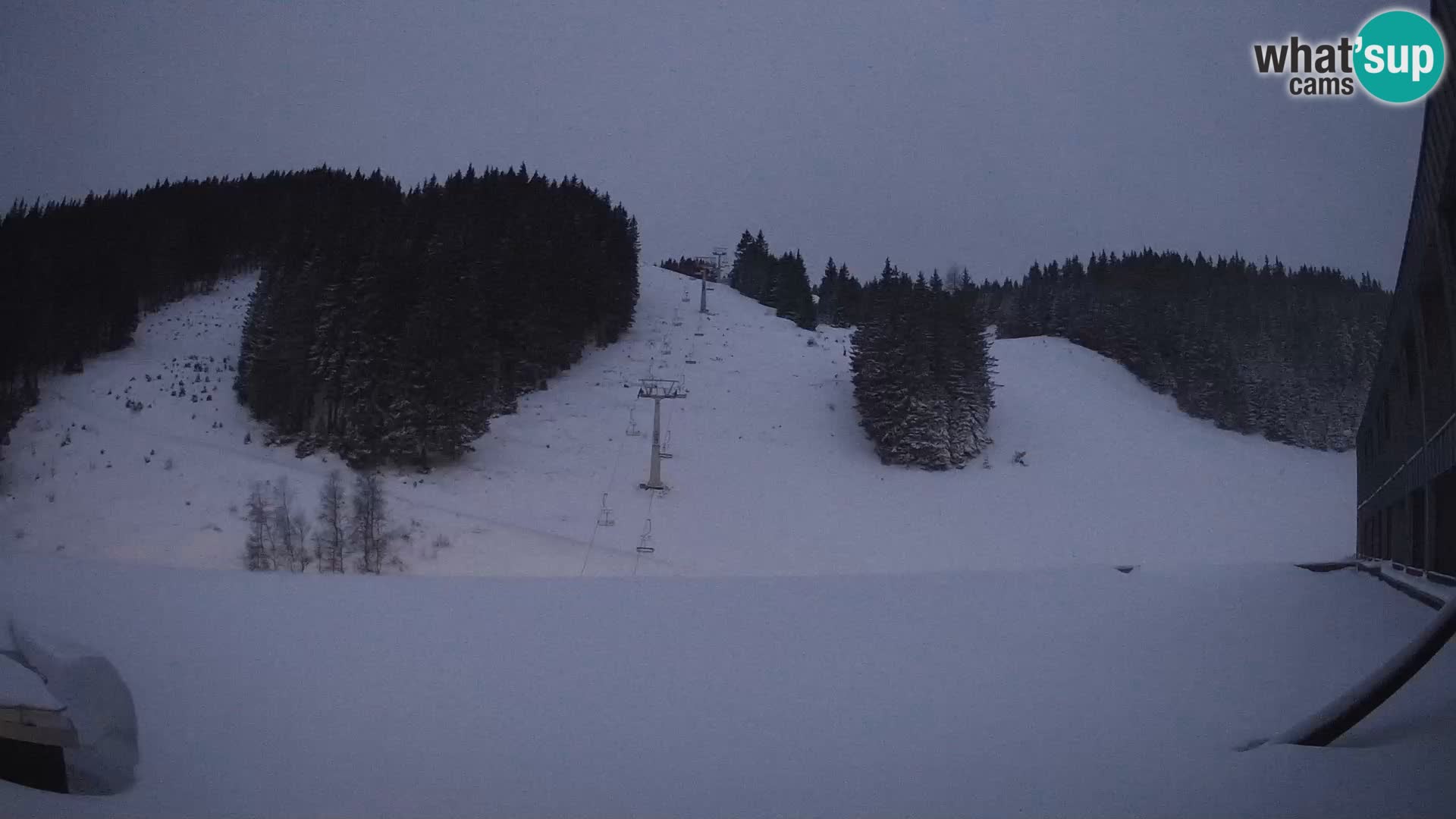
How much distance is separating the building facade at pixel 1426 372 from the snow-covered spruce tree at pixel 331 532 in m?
15.1

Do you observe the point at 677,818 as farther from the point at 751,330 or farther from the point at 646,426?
the point at 751,330

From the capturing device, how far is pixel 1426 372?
710 cm

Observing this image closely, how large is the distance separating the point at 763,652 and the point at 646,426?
2755 centimetres

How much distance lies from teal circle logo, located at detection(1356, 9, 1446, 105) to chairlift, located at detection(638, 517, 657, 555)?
1887 cm

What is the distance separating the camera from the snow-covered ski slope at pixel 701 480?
50.8 feet

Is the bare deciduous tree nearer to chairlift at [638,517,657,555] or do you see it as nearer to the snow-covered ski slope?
the snow-covered ski slope

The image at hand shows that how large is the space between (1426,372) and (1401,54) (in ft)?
11.0

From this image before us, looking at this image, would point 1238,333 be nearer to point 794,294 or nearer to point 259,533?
point 794,294

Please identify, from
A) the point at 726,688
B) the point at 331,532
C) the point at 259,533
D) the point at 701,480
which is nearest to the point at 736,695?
the point at 726,688

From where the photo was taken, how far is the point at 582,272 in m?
41.5

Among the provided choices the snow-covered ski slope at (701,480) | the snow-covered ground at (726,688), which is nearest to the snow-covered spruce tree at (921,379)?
the snow-covered ski slope at (701,480)

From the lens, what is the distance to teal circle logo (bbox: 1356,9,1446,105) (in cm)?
499

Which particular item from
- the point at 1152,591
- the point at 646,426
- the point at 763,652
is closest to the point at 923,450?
the point at 646,426

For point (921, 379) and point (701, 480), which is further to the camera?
point (921, 379)
